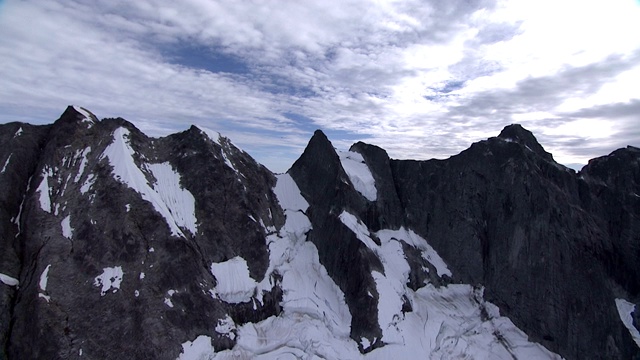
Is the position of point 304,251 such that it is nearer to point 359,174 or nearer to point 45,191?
point 359,174

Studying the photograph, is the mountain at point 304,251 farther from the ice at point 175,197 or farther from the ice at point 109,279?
the ice at point 175,197

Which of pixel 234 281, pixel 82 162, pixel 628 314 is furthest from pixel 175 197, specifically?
pixel 628 314

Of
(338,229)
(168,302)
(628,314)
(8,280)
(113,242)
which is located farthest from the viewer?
(338,229)

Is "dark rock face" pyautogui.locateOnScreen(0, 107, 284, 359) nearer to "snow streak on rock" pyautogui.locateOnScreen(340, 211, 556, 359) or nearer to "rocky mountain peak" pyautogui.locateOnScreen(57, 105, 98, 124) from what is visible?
"rocky mountain peak" pyautogui.locateOnScreen(57, 105, 98, 124)

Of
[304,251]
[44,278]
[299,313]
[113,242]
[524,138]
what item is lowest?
[299,313]

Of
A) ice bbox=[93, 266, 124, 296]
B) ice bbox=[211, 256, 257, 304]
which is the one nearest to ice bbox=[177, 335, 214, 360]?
ice bbox=[211, 256, 257, 304]

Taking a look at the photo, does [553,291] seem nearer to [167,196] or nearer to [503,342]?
[503,342]
